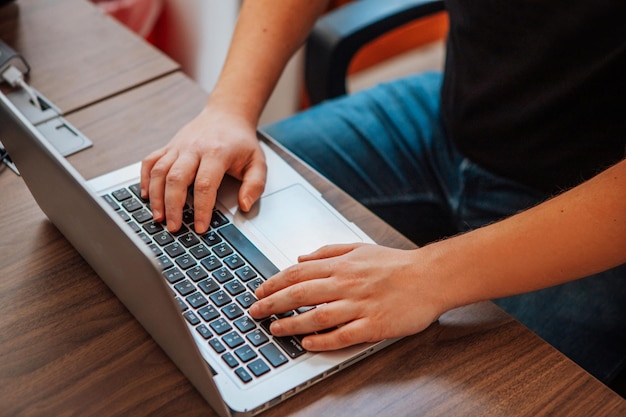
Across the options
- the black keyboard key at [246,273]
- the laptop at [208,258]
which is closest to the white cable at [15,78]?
the laptop at [208,258]

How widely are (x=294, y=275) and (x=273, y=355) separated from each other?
0.29ft

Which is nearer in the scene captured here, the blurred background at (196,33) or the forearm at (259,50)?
the forearm at (259,50)

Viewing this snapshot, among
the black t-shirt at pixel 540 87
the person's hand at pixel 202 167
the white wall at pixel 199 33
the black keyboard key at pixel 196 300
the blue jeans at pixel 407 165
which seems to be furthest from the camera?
the white wall at pixel 199 33

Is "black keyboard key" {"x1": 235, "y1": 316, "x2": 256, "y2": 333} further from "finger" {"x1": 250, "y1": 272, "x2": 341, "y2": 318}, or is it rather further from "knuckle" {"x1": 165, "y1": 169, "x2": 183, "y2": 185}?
"knuckle" {"x1": 165, "y1": 169, "x2": 183, "y2": 185}

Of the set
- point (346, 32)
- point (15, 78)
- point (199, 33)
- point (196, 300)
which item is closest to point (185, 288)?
point (196, 300)

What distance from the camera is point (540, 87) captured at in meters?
0.99

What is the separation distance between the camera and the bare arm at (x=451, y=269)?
2.31ft

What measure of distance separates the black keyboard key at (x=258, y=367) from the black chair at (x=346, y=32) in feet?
2.06

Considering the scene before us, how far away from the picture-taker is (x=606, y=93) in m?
0.95

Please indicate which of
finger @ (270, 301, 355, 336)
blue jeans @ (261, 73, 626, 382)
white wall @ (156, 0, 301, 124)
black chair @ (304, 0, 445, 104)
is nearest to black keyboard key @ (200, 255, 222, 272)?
finger @ (270, 301, 355, 336)

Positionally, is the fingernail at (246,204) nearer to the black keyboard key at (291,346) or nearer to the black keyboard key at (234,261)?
the black keyboard key at (234,261)

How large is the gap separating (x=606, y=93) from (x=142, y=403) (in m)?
0.69

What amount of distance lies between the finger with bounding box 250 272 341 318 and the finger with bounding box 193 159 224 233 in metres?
0.14

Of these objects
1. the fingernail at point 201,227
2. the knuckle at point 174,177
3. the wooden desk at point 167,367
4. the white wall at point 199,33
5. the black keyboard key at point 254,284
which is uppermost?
the knuckle at point 174,177
